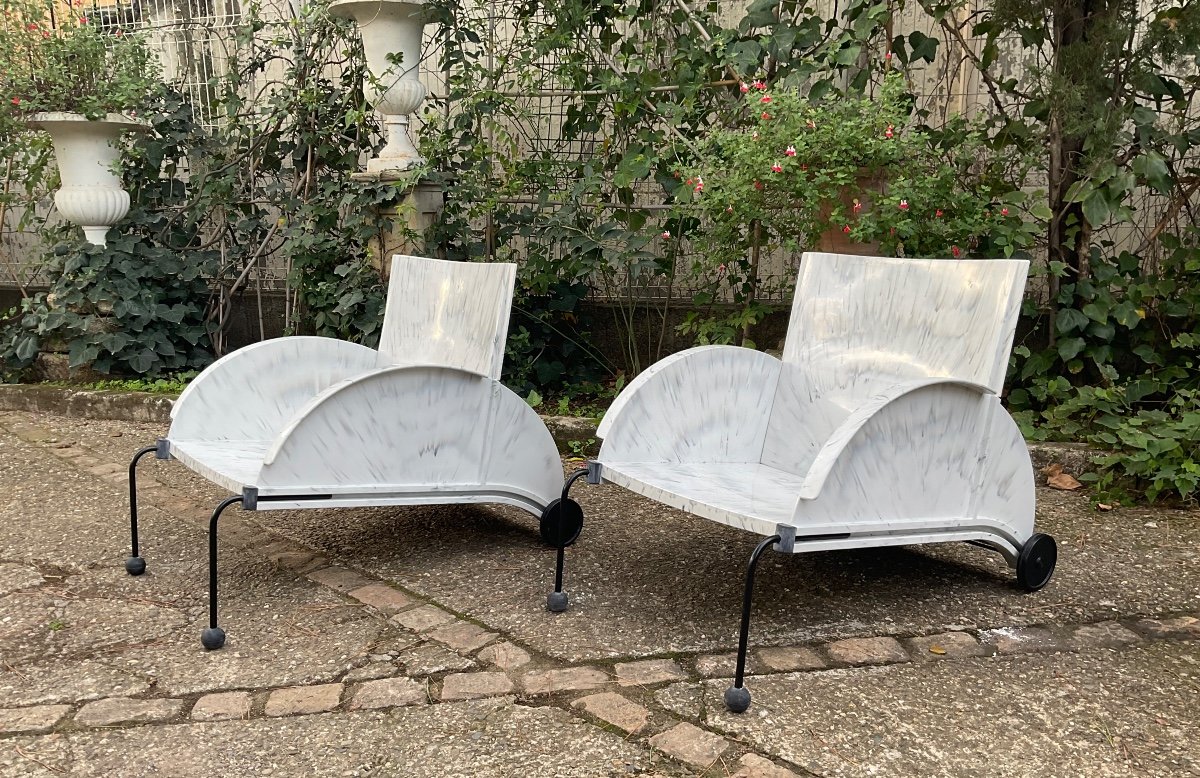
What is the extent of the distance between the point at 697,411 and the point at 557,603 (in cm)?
70

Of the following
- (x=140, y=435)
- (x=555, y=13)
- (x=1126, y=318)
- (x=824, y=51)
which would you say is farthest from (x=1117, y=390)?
(x=140, y=435)

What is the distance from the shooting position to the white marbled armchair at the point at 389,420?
8.46 feet

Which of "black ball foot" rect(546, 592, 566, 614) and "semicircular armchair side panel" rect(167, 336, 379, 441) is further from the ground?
"semicircular armchair side panel" rect(167, 336, 379, 441)

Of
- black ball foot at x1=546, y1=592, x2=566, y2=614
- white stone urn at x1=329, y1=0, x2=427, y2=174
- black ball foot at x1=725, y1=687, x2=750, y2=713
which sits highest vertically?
white stone urn at x1=329, y1=0, x2=427, y2=174

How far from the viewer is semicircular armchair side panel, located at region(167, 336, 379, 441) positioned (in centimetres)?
303

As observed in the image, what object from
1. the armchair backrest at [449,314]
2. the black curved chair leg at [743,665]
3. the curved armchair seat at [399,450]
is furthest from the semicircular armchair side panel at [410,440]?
the black curved chair leg at [743,665]

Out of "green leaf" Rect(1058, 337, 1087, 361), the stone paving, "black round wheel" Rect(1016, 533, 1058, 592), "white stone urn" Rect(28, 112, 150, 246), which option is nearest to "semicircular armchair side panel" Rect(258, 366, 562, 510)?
the stone paving

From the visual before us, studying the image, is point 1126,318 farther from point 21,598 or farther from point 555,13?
point 21,598

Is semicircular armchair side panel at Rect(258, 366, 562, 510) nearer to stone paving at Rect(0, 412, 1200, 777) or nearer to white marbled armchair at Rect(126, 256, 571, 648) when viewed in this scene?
white marbled armchair at Rect(126, 256, 571, 648)

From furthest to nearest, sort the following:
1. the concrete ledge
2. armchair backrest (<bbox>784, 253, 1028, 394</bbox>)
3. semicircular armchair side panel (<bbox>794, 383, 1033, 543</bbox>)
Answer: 1. the concrete ledge
2. armchair backrest (<bbox>784, 253, 1028, 394</bbox>)
3. semicircular armchair side panel (<bbox>794, 383, 1033, 543</bbox>)

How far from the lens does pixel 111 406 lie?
5055 mm

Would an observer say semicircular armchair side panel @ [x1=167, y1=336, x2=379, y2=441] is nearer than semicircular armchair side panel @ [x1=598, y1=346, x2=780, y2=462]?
No

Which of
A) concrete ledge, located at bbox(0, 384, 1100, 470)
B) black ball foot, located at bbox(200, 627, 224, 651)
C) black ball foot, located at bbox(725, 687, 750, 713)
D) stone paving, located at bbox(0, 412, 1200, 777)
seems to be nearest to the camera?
stone paving, located at bbox(0, 412, 1200, 777)

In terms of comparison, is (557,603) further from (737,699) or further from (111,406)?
(111,406)
